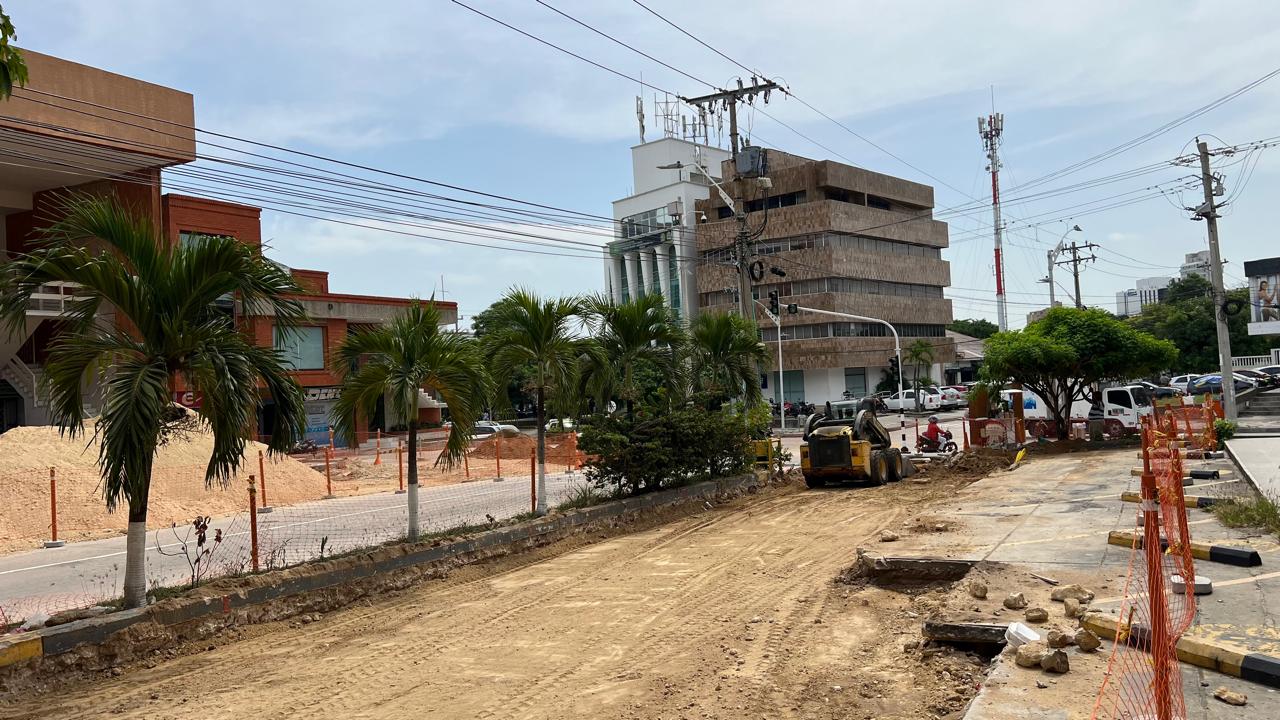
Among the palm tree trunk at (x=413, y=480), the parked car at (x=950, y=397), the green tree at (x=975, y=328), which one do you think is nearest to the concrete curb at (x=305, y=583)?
the palm tree trunk at (x=413, y=480)

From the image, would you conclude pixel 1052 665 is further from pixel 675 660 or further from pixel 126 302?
pixel 126 302

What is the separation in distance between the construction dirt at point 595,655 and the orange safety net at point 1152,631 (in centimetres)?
105

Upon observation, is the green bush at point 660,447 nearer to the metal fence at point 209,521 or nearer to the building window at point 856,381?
the metal fence at point 209,521

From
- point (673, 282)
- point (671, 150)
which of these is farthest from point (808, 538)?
point (671, 150)

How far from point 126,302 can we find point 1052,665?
8.48m

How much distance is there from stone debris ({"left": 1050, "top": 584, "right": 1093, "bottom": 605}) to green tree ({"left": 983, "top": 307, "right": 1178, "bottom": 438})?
20431 millimetres

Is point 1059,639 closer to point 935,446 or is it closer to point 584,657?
point 584,657

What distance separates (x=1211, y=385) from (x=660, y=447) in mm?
46108

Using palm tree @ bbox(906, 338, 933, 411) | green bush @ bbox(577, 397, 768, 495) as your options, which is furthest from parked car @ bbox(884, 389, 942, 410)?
green bush @ bbox(577, 397, 768, 495)

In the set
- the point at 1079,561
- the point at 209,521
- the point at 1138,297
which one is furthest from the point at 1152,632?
the point at 1138,297

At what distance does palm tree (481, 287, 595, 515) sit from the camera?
14242 mm

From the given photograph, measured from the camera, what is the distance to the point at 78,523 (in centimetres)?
1673

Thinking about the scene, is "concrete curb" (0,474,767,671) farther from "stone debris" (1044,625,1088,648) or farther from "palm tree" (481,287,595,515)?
"stone debris" (1044,625,1088,648)

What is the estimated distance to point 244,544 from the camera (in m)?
14.4
